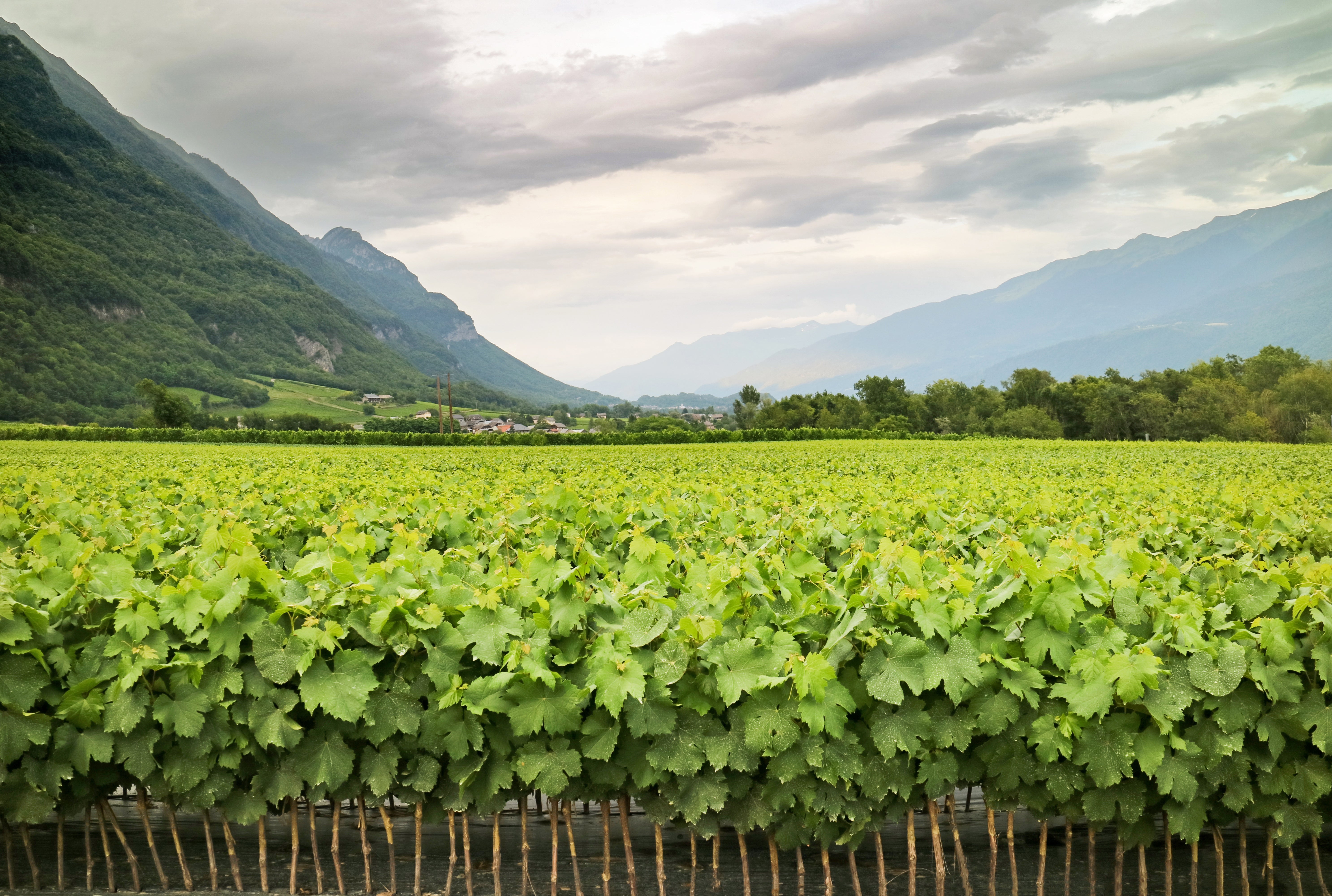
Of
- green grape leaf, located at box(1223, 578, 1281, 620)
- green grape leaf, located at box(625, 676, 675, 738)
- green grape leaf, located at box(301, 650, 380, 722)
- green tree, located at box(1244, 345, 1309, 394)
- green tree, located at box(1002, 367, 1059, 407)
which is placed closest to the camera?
green grape leaf, located at box(625, 676, 675, 738)

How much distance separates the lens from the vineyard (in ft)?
14.1

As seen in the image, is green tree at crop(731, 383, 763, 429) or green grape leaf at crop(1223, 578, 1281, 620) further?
green tree at crop(731, 383, 763, 429)

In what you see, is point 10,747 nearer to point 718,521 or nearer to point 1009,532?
point 718,521

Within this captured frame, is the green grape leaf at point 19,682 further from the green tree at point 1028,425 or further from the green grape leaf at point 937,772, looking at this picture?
the green tree at point 1028,425

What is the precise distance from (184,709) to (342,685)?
1.05 m

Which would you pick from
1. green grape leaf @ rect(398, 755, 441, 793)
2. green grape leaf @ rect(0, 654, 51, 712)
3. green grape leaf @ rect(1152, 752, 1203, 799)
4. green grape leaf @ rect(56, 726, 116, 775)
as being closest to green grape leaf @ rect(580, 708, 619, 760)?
green grape leaf @ rect(398, 755, 441, 793)

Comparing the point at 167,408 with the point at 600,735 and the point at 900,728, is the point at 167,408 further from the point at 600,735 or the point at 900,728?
the point at 900,728

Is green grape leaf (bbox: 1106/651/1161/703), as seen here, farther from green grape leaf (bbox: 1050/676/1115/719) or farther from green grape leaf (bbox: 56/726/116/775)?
green grape leaf (bbox: 56/726/116/775)

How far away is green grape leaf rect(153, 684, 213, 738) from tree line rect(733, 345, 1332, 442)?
99.6 meters

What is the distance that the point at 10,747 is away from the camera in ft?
15.1

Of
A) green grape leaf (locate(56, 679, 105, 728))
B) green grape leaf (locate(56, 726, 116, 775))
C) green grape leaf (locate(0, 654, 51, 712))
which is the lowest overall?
green grape leaf (locate(56, 726, 116, 775))

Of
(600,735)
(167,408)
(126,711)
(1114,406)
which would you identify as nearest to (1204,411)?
(1114,406)

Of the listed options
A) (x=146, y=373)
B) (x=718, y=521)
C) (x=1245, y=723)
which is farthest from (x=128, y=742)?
(x=146, y=373)

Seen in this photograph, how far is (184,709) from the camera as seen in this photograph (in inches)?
180
